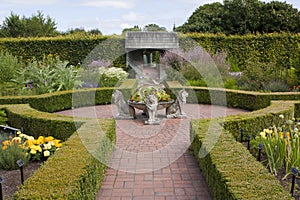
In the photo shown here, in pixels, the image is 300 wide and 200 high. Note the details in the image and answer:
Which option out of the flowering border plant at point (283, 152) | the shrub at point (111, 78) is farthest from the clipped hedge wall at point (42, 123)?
the shrub at point (111, 78)

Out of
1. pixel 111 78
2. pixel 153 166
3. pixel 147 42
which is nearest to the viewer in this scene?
pixel 153 166

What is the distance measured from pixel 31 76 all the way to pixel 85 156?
25.0 feet

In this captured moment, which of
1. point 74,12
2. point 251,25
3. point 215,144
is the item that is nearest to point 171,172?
point 215,144

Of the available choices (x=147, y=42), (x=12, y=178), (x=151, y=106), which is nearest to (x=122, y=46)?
(x=147, y=42)

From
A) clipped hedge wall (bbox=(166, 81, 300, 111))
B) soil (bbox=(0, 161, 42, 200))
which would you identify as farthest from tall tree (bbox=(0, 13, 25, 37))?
soil (bbox=(0, 161, 42, 200))

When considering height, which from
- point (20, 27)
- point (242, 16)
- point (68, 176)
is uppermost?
point (242, 16)

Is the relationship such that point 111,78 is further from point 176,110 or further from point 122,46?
point 122,46

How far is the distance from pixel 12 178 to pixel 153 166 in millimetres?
1992

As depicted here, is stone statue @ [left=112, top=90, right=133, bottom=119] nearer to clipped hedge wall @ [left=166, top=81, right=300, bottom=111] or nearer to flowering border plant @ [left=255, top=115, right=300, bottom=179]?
clipped hedge wall @ [left=166, top=81, right=300, bottom=111]

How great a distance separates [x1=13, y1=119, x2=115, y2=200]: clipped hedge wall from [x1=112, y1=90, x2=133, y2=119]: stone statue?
3.60 metres

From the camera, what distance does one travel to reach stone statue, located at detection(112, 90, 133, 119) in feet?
25.8

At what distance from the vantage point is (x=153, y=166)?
15.4 ft

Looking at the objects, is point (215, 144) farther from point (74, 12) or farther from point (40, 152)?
point (74, 12)

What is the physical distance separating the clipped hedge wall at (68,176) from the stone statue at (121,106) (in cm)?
360
